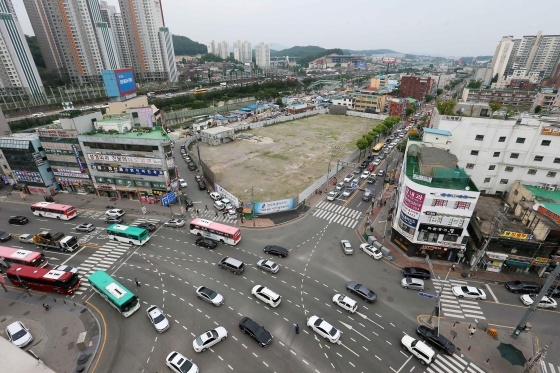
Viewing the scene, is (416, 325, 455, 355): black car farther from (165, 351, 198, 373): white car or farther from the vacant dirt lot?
the vacant dirt lot

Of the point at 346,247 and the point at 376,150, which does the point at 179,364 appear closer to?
the point at 346,247

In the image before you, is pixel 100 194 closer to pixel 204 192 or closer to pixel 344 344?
pixel 204 192

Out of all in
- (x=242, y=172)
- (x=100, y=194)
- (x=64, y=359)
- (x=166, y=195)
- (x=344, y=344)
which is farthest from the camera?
(x=242, y=172)

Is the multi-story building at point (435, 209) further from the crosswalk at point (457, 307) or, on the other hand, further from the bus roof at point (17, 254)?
the bus roof at point (17, 254)

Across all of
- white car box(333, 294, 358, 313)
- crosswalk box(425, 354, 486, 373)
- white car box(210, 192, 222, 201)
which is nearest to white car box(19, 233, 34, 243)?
white car box(210, 192, 222, 201)

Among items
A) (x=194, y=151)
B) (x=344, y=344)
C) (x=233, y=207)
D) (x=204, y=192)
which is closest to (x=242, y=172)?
(x=204, y=192)

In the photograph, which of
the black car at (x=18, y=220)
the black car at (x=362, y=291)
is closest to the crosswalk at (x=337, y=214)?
the black car at (x=362, y=291)

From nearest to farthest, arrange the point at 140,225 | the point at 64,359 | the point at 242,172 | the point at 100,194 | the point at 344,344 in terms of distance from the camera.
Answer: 1. the point at 64,359
2. the point at 344,344
3. the point at 140,225
4. the point at 100,194
5. the point at 242,172
